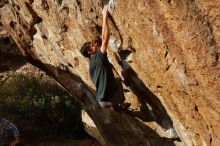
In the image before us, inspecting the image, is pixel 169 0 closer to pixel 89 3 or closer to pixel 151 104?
pixel 89 3

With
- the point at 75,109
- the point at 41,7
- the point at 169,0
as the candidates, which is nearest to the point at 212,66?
the point at 169,0

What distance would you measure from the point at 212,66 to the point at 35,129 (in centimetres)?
1201

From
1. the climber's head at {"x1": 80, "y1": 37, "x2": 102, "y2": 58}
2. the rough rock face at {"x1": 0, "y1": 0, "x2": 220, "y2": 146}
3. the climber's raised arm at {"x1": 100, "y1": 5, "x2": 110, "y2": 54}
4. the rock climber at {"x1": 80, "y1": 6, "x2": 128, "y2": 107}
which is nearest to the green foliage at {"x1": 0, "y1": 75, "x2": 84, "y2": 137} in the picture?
the rough rock face at {"x1": 0, "y1": 0, "x2": 220, "y2": 146}

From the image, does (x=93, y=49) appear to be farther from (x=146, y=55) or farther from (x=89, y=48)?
(x=146, y=55)

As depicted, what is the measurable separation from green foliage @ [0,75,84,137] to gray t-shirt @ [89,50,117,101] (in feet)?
29.3

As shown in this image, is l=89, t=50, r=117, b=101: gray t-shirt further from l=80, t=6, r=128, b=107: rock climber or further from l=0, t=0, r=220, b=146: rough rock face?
l=0, t=0, r=220, b=146: rough rock face

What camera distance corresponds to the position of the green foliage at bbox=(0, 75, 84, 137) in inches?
711

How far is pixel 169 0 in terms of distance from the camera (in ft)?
22.0

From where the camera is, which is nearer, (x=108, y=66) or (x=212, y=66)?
(x=212, y=66)

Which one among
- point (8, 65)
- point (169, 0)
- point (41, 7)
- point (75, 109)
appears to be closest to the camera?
point (169, 0)

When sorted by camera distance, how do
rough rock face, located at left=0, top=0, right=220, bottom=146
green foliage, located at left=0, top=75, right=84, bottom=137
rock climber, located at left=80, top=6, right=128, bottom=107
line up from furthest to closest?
1. green foliage, located at left=0, top=75, right=84, bottom=137
2. rock climber, located at left=80, top=6, right=128, bottom=107
3. rough rock face, located at left=0, top=0, right=220, bottom=146

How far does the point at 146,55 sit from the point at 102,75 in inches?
37.1

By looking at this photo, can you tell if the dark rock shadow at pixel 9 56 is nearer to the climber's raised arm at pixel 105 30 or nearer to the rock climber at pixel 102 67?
the rock climber at pixel 102 67

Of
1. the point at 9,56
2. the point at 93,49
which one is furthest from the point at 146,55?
the point at 9,56
